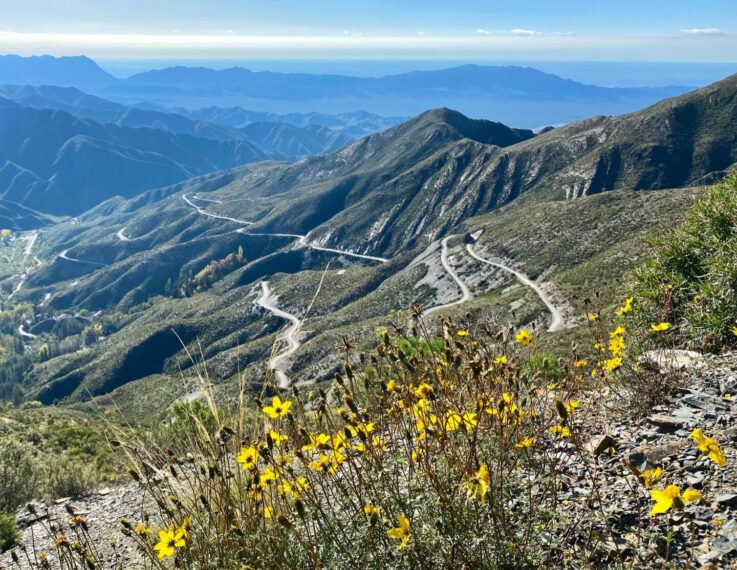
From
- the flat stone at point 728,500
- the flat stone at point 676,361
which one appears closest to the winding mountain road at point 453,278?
the flat stone at point 676,361

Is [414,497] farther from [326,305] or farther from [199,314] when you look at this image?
[199,314]

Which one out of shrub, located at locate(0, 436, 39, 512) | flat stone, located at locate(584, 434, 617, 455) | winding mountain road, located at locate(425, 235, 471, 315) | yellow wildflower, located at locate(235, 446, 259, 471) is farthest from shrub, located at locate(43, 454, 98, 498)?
winding mountain road, located at locate(425, 235, 471, 315)

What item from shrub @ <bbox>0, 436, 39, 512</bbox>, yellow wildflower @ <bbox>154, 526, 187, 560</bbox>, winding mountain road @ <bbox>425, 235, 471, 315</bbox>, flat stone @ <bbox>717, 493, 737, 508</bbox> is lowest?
winding mountain road @ <bbox>425, 235, 471, 315</bbox>

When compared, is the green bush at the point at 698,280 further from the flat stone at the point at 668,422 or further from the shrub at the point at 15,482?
the shrub at the point at 15,482

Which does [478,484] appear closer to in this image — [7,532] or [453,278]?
[7,532]

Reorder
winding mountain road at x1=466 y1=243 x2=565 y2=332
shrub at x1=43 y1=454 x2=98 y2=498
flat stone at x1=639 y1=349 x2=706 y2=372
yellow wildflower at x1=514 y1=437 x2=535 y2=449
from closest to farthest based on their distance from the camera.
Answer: yellow wildflower at x1=514 y1=437 x2=535 y2=449
flat stone at x1=639 y1=349 x2=706 y2=372
shrub at x1=43 y1=454 x2=98 y2=498
winding mountain road at x1=466 y1=243 x2=565 y2=332

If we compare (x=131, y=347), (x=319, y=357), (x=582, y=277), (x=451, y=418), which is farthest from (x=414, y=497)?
(x=131, y=347)

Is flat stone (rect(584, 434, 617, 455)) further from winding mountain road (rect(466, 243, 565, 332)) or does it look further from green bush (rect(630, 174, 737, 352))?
winding mountain road (rect(466, 243, 565, 332))

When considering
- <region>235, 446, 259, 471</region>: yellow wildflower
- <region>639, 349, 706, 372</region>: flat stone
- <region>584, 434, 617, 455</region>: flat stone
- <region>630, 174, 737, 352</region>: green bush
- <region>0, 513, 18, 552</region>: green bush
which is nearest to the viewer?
<region>235, 446, 259, 471</region>: yellow wildflower
